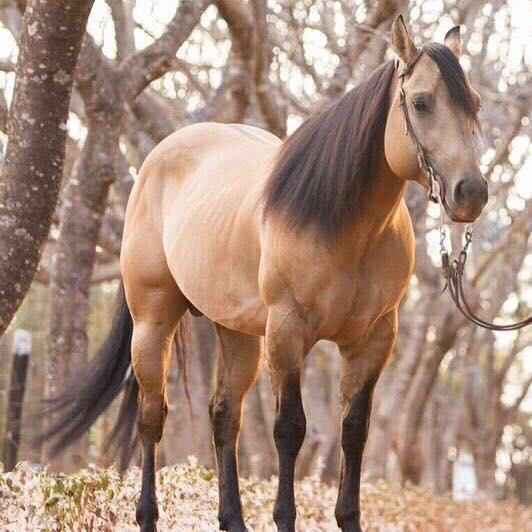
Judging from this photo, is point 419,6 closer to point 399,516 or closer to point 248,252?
point 399,516

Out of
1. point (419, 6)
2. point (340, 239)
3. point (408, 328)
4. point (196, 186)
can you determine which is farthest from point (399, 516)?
point (408, 328)

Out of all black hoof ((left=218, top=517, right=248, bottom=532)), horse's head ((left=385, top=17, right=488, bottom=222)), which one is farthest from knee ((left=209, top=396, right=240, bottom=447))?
horse's head ((left=385, top=17, right=488, bottom=222))

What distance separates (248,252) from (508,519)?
728 centimetres

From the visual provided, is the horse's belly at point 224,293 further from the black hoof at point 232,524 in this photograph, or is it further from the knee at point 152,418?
the black hoof at point 232,524

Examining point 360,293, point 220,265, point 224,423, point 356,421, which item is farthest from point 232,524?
point 360,293

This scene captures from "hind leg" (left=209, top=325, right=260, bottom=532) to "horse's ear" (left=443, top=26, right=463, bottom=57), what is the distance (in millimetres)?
2208

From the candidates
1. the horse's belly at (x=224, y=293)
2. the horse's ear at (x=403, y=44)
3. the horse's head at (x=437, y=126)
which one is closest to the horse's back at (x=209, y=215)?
the horse's belly at (x=224, y=293)

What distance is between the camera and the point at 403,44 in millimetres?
5453

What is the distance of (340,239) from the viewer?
18.9ft

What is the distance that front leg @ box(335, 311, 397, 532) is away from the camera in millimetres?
6113

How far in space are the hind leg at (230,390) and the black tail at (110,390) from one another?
2.20ft

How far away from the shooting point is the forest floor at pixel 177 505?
6152mm

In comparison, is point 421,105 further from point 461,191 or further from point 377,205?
point 377,205

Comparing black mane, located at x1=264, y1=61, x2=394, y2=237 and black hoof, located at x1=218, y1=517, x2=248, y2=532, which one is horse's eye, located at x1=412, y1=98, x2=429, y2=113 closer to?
black mane, located at x1=264, y1=61, x2=394, y2=237
